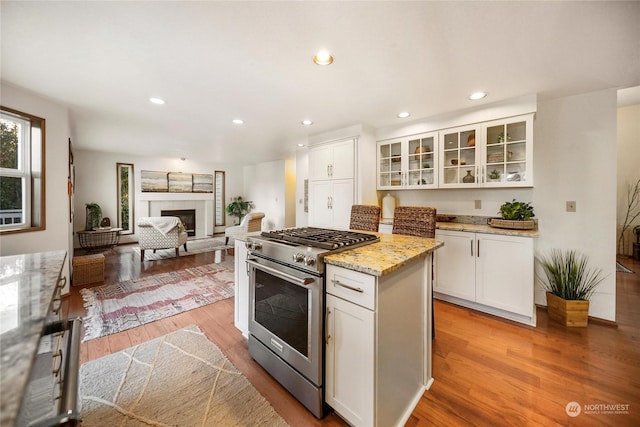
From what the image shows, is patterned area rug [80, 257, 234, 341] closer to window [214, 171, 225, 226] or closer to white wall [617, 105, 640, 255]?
window [214, 171, 225, 226]

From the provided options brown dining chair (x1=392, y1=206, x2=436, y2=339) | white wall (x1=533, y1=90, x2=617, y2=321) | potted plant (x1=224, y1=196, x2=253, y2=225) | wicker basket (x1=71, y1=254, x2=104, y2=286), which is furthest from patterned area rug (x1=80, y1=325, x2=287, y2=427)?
potted plant (x1=224, y1=196, x2=253, y2=225)

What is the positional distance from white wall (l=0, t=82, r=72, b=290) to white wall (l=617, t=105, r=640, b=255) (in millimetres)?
8668

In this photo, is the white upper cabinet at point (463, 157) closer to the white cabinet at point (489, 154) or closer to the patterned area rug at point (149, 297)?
Result: the white cabinet at point (489, 154)

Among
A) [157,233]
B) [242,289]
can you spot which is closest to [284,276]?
[242,289]

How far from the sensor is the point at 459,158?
3.15m

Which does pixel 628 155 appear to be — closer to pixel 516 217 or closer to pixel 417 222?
pixel 516 217

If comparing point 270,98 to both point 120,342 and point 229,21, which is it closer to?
point 229,21

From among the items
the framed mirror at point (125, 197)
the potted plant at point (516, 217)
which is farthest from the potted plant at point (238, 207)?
the potted plant at point (516, 217)

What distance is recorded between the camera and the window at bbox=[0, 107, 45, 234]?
2.55 metres

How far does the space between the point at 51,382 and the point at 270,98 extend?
2679 millimetres

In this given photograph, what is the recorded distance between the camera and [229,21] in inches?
60.8

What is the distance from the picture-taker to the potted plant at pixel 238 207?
8.15 metres

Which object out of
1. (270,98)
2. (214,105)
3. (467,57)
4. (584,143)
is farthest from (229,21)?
(584,143)

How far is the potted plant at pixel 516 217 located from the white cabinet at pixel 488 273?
273 mm
